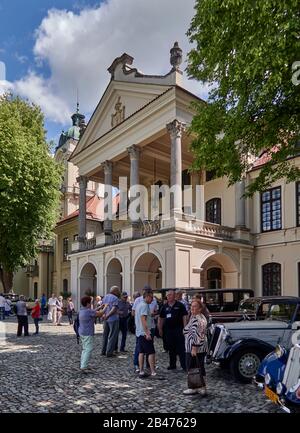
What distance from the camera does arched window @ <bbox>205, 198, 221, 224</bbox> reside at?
1066 inches

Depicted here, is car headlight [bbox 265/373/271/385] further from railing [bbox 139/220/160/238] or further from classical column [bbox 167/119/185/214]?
railing [bbox 139/220/160/238]

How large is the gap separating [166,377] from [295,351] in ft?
11.8

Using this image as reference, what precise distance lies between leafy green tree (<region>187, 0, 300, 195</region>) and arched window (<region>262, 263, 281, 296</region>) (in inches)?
493

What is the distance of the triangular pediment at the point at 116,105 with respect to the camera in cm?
2545

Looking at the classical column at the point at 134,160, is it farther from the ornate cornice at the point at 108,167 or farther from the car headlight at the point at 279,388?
the car headlight at the point at 279,388

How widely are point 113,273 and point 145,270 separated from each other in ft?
10.6

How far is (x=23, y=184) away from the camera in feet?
92.1

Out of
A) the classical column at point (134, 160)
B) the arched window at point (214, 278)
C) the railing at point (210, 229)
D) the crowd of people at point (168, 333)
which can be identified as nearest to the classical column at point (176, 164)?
the railing at point (210, 229)

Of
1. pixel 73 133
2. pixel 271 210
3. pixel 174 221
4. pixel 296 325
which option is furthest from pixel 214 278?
pixel 73 133

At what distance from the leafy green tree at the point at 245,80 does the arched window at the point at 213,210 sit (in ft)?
47.7

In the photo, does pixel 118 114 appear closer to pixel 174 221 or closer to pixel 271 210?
pixel 174 221

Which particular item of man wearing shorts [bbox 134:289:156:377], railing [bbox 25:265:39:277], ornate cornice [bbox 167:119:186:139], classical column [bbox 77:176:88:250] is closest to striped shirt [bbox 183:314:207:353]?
man wearing shorts [bbox 134:289:156:377]

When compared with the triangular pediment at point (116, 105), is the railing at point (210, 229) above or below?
below

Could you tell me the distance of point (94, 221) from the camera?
39.8 metres
